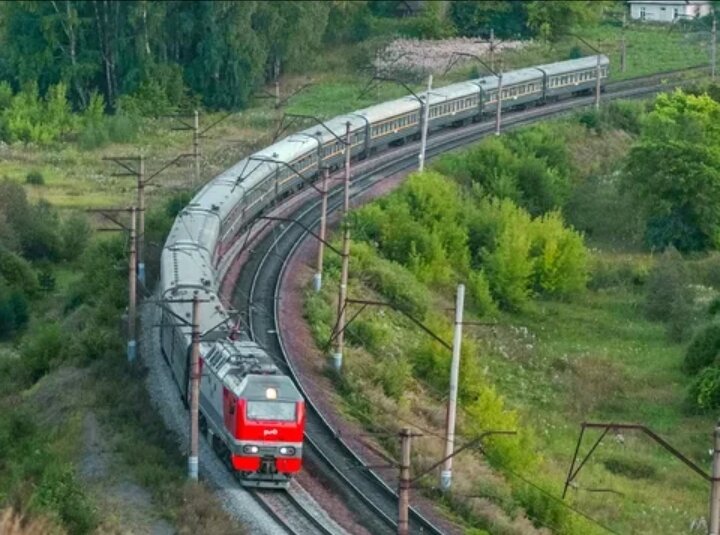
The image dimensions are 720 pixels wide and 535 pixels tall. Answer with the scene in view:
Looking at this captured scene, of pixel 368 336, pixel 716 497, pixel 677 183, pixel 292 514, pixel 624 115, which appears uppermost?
pixel 716 497

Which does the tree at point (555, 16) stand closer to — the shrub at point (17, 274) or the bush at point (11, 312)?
the shrub at point (17, 274)

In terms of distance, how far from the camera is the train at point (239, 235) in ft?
125

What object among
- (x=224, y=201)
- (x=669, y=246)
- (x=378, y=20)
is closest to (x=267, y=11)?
(x=378, y=20)

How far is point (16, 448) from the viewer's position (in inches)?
1636

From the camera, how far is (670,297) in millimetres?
68750

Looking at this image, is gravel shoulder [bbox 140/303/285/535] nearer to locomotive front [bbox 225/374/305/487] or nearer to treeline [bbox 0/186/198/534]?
treeline [bbox 0/186/198/534]

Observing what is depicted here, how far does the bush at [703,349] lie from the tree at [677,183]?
62.1 feet

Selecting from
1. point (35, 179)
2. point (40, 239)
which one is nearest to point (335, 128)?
point (40, 239)

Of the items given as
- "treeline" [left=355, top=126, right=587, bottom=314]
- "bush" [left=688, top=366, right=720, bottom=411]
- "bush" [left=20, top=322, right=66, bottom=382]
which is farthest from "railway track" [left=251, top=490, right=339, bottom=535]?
"treeline" [left=355, top=126, right=587, bottom=314]

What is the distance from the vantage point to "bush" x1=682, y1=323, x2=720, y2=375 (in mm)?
59188

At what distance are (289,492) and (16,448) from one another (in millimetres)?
7157

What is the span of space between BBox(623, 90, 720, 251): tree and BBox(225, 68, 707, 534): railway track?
1063 centimetres

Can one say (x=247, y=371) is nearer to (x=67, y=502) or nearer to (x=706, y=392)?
(x=67, y=502)

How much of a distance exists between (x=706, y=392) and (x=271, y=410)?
21.9 m
